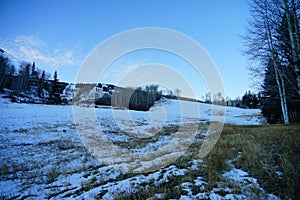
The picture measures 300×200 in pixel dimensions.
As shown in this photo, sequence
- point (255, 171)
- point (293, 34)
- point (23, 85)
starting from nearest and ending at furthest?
point (255, 171) → point (293, 34) → point (23, 85)

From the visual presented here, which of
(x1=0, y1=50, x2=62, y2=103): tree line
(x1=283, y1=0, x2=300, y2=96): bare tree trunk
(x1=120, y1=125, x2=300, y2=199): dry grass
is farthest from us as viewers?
(x1=0, y1=50, x2=62, y2=103): tree line

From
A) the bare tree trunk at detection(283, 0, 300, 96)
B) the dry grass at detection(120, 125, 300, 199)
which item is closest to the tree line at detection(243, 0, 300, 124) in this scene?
the bare tree trunk at detection(283, 0, 300, 96)

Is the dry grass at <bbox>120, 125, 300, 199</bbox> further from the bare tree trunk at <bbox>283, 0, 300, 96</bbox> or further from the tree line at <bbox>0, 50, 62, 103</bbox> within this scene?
the tree line at <bbox>0, 50, 62, 103</bbox>

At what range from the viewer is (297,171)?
4004 millimetres

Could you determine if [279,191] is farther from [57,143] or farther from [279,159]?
[57,143]

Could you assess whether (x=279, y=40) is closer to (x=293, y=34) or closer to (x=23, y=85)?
(x=293, y=34)

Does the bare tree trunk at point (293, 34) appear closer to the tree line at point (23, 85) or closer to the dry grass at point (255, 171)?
the dry grass at point (255, 171)

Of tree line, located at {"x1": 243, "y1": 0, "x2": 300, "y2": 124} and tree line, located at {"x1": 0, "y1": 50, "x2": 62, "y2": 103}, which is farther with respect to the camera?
tree line, located at {"x1": 0, "y1": 50, "x2": 62, "y2": 103}

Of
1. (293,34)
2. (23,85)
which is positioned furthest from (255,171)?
(23,85)

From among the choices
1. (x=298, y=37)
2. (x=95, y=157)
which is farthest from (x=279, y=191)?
(x=95, y=157)

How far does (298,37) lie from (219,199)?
7.14 meters

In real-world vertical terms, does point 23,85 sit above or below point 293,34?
above

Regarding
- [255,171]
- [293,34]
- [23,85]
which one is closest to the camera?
[255,171]

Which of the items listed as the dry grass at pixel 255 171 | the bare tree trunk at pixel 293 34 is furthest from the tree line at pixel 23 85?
the bare tree trunk at pixel 293 34
